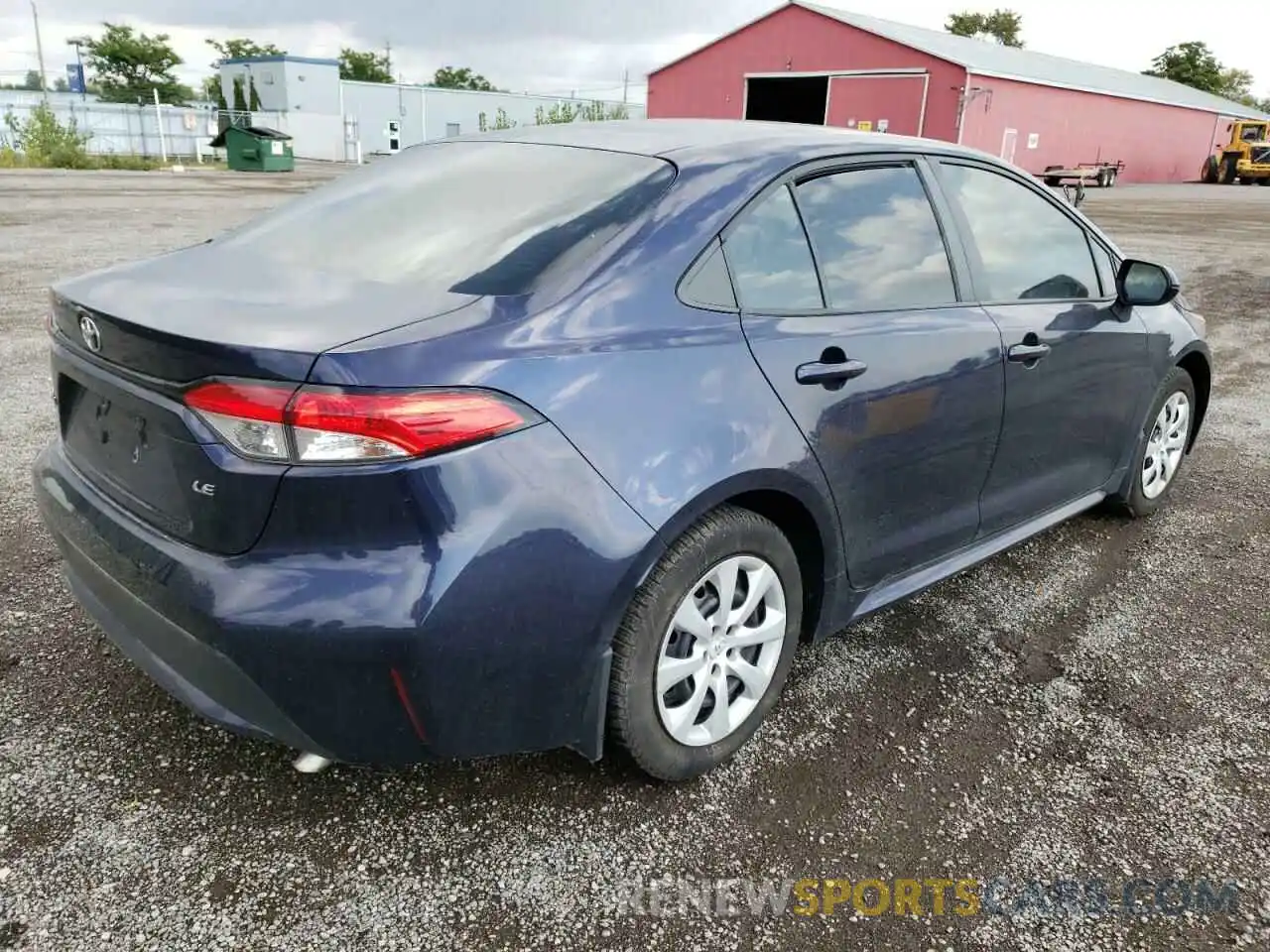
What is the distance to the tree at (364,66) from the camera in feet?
285

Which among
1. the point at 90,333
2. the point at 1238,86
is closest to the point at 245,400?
the point at 90,333

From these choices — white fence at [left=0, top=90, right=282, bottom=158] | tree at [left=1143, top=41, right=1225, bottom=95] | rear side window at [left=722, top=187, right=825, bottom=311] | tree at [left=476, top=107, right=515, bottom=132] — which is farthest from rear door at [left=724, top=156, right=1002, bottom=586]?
tree at [left=1143, top=41, right=1225, bottom=95]

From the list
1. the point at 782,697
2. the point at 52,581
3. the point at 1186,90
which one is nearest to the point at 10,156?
the point at 52,581

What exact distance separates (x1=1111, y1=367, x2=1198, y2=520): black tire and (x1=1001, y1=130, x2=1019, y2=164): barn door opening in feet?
107

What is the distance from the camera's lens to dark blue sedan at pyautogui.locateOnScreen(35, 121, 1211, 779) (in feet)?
6.30

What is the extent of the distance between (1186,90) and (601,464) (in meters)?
59.0

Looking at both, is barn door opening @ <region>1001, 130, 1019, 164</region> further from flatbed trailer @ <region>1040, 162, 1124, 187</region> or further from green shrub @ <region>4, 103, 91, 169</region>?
green shrub @ <region>4, 103, 91, 169</region>

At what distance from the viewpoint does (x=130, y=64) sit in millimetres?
69125

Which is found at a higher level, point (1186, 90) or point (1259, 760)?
point (1186, 90)

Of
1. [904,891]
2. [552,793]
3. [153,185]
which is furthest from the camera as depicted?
[153,185]

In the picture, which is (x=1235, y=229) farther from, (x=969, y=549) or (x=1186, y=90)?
(x=1186, y=90)

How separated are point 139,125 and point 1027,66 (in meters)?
34.2

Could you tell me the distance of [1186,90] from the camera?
→ 5000cm

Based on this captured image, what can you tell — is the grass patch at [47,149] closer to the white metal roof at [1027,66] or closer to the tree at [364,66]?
the white metal roof at [1027,66]
